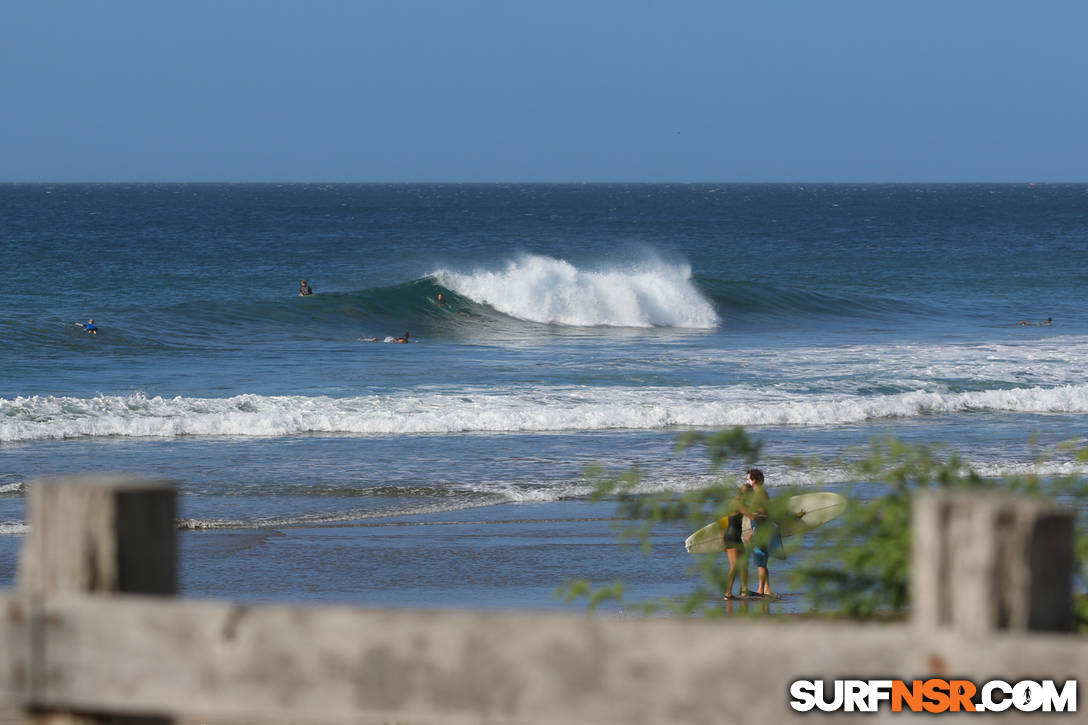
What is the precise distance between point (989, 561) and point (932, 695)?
0.72ft

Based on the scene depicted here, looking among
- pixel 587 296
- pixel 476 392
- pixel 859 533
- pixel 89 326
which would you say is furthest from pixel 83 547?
pixel 587 296

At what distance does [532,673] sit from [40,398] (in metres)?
18.6

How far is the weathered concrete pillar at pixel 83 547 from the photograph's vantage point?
2.16 meters

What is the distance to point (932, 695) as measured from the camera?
6.23ft

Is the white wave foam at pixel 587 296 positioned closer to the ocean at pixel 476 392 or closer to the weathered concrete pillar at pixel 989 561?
the ocean at pixel 476 392

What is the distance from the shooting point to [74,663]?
7.02ft

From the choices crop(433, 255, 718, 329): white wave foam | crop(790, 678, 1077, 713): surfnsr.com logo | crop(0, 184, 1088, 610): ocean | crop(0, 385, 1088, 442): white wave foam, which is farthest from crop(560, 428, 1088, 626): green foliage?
crop(433, 255, 718, 329): white wave foam

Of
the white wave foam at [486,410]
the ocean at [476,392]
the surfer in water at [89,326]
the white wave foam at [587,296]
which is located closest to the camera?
the ocean at [476,392]

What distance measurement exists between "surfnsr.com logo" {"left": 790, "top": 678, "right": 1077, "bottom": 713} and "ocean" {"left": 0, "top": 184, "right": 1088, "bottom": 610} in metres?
2.27

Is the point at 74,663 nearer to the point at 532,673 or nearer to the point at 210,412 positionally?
the point at 532,673

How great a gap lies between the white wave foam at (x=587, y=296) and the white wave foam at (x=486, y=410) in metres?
A: 14.4

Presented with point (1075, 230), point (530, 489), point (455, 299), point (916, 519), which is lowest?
point (530, 489)

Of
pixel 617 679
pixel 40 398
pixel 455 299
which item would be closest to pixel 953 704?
pixel 617 679

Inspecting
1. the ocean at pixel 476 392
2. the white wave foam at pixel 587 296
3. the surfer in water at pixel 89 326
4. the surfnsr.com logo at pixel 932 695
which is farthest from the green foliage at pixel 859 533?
the white wave foam at pixel 587 296
